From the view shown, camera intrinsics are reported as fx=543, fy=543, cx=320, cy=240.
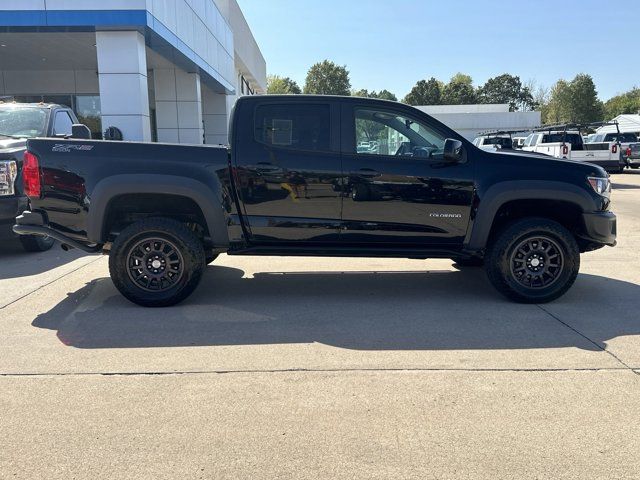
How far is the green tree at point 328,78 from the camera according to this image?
10743 cm

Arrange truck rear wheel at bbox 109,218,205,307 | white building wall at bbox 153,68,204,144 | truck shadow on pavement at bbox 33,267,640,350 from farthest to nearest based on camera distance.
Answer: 1. white building wall at bbox 153,68,204,144
2. truck rear wheel at bbox 109,218,205,307
3. truck shadow on pavement at bbox 33,267,640,350

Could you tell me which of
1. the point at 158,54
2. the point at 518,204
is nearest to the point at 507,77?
the point at 158,54

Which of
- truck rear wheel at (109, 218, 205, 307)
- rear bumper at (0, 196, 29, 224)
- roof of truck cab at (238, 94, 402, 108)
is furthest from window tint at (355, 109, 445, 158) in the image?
rear bumper at (0, 196, 29, 224)

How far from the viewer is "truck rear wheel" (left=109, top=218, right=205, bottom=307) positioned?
5.21 meters

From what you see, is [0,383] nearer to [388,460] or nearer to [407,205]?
[388,460]

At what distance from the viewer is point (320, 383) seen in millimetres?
3740

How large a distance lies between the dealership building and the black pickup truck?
21.0 ft

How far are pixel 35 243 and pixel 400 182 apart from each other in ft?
18.9

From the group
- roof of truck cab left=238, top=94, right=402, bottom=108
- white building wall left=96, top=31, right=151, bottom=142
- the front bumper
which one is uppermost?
white building wall left=96, top=31, right=151, bottom=142

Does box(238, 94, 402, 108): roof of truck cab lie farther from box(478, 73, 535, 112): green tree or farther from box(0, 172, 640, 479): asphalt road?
box(478, 73, 535, 112): green tree

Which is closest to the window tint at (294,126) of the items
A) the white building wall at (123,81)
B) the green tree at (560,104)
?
the white building wall at (123,81)

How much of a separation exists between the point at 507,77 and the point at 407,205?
127666 millimetres

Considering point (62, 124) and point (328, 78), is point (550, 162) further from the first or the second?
point (328, 78)

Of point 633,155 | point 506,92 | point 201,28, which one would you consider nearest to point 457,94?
point 506,92
